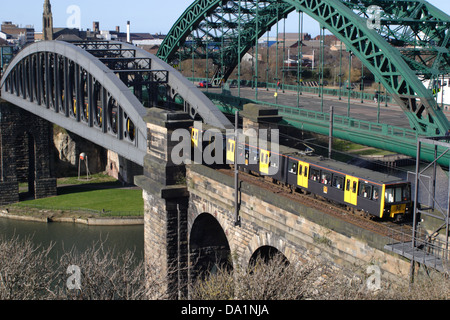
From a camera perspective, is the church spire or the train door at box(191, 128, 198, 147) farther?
the church spire

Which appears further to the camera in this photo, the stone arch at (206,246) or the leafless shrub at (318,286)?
the stone arch at (206,246)

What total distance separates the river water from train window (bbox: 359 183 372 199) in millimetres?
22437

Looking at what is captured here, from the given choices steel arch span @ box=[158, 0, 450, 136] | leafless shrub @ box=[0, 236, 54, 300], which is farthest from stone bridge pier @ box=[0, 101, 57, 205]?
leafless shrub @ box=[0, 236, 54, 300]

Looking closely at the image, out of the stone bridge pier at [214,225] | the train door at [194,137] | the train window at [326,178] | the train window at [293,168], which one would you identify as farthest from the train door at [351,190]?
the train door at [194,137]

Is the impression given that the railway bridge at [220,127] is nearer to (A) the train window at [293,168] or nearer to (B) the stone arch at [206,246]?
(B) the stone arch at [206,246]

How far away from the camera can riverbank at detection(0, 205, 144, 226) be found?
5184 cm

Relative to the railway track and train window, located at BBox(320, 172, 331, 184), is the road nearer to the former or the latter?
the railway track

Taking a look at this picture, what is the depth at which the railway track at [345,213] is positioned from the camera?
2217cm

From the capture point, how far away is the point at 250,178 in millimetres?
31875

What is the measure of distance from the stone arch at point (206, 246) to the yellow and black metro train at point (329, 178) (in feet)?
11.4

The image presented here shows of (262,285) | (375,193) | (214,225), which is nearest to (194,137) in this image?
(214,225)

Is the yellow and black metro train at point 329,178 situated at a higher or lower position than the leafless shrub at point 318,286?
higher

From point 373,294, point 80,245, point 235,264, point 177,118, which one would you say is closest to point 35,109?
point 80,245

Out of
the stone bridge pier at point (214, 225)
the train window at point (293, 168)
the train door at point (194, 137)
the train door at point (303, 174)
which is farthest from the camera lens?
the train door at point (194, 137)
